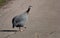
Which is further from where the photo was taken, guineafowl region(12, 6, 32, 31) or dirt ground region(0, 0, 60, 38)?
guineafowl region(12, 6, 32, 31)

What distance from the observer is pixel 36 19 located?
7.98m

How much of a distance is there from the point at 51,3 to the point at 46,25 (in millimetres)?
3468

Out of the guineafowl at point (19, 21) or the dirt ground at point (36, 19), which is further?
the guineafowl at point (19, 21)

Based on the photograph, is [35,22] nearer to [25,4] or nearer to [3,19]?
[3,19]

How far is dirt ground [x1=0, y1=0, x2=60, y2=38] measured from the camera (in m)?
5.96

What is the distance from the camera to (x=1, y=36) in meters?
5.89

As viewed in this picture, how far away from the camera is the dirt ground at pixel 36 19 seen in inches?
234

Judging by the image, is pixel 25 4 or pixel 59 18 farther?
pixel 25 4

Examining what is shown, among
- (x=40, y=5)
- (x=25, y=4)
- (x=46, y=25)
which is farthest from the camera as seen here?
(x=25, y=4)

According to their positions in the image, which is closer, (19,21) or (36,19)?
(19,21)

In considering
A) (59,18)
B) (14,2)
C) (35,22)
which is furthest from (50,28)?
(14,2)

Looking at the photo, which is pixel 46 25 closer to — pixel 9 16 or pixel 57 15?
pixel 57 15

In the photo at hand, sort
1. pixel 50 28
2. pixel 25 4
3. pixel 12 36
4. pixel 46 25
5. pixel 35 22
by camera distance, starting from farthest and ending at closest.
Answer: pixel 25 4 → pixel 35 22 → pixel 46 25 → pixel 50 28 → pixel 12 36

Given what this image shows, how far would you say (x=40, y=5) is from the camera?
10.1 meters
